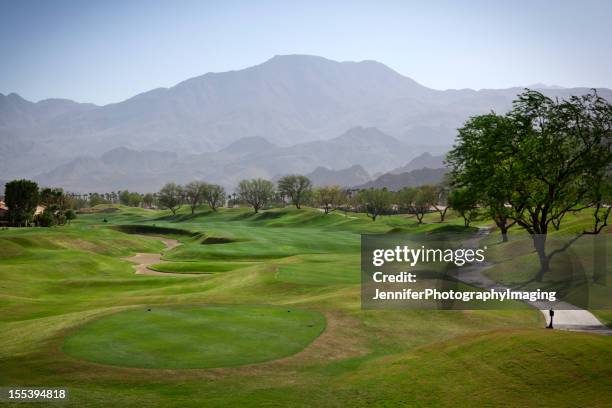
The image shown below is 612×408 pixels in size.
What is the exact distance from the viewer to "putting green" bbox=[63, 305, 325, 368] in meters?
21.6

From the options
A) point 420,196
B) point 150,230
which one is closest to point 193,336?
point 150,230

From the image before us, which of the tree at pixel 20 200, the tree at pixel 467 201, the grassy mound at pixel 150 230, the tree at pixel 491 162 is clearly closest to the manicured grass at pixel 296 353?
the tree at pixel 491 162

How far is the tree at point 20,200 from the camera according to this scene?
373ft

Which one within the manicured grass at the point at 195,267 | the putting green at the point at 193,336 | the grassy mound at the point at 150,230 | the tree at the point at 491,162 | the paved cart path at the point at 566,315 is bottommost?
the manicured grass at the point at 195,267

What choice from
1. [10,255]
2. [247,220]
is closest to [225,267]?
[10,255]

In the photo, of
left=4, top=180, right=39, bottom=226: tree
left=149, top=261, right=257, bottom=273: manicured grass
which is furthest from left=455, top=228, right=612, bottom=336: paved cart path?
left=4, top=180, right=39, bottom=226: tree

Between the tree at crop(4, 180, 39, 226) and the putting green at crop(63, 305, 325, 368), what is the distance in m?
99.0

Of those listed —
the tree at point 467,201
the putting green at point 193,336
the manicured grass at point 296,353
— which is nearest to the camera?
the manicured grass at point 296,353

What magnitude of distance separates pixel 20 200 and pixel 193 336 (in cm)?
10821

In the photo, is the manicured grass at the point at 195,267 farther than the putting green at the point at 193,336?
Yes

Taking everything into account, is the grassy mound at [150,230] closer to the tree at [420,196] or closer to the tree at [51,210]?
the tree at [51,210]

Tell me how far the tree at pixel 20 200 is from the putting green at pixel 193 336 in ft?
325

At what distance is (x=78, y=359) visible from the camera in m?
21.1

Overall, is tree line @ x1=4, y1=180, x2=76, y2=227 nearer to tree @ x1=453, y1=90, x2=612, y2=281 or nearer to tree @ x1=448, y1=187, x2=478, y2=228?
tree @ x1=448, y1=187, x2=478, y2=228
